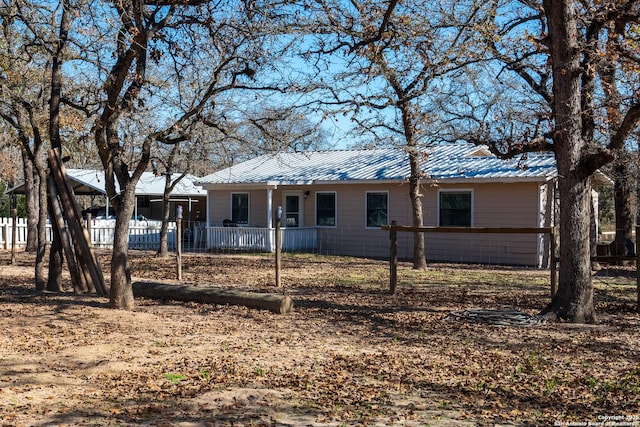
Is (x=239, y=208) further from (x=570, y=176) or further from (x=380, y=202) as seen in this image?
(x=570, y=176)

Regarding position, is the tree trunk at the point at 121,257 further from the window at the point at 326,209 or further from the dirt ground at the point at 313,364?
the window at the point at 326,209

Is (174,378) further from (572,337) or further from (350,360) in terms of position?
(572,337)

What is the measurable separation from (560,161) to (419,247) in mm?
8558

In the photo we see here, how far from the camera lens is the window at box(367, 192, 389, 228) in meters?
22.5

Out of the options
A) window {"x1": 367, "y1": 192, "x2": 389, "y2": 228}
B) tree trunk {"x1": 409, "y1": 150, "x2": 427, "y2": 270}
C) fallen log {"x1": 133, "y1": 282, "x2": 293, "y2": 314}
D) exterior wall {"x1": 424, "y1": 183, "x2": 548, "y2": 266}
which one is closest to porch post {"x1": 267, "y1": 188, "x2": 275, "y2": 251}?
window {"x1": 367, "y1": 192, "x2": 389, "y2": 228}

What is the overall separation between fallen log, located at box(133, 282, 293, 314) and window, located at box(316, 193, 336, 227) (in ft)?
42.1

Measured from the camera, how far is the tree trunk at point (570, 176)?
29.6 ft

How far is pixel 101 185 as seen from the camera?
28.9 meters

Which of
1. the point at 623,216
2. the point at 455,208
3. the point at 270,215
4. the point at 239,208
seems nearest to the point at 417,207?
the point at 455,208

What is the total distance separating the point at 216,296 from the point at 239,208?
15.5 meters

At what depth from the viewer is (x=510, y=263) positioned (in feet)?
65.3

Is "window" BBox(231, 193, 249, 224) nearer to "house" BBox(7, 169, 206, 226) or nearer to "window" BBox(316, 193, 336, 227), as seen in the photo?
"house" BBox(7, 169, 206, 226)

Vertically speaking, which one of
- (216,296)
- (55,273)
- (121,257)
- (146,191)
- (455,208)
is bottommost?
(216,296)

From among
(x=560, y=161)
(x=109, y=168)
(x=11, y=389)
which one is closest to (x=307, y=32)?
(x=109, y=168)
